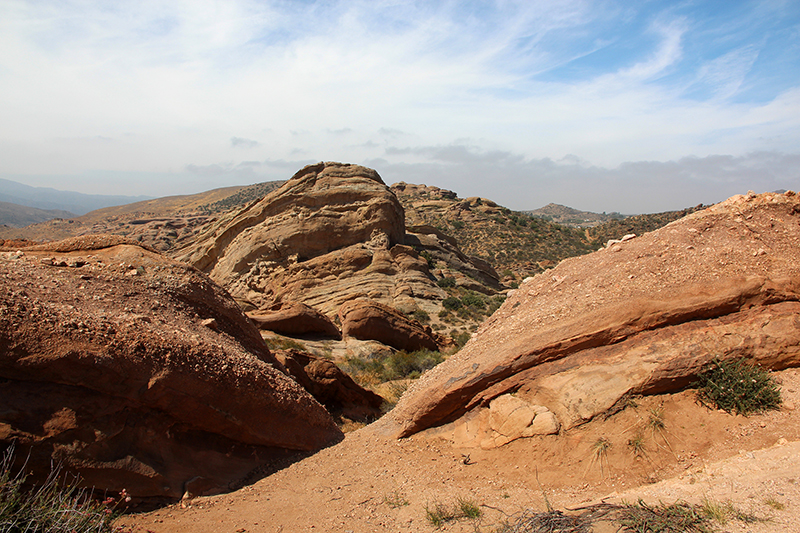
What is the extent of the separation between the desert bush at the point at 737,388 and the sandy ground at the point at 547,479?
121 mm

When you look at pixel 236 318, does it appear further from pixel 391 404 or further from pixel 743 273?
pixel 743 273

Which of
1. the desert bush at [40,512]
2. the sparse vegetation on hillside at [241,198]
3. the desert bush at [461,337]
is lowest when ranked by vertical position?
the desert bush at [461,337]

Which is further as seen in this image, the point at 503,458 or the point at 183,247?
the point at 183,247

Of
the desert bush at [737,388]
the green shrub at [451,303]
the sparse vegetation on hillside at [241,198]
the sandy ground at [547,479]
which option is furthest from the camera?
the sparse vegetation on hillside at [241,198]

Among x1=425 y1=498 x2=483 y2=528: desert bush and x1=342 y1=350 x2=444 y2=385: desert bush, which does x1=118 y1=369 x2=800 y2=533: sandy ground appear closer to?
x1=425 y1=498 x2=483 y2=528: desert bush

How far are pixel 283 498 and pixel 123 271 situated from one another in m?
4.55

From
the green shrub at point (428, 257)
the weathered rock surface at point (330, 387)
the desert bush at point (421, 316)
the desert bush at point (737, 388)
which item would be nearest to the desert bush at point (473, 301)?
the desert bush at point (421, 316)

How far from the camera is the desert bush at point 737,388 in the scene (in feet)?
16.6

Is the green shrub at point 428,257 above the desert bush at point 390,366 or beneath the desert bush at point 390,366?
above

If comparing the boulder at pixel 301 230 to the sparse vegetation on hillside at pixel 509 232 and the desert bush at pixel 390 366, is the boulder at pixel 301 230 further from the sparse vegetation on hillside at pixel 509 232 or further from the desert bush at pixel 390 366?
the sparse vegetation on hillside at pixel 509 232

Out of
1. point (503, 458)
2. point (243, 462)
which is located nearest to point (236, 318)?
point (243, 462)

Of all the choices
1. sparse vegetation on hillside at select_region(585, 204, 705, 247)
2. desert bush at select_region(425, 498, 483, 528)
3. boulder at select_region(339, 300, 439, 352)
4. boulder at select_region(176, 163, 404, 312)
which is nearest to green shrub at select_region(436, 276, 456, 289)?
boulder at select_region(176, 163, 404, 312)

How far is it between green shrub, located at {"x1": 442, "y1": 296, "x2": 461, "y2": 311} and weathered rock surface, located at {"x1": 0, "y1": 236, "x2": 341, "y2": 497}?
54.5ft

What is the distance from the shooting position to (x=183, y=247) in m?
29.9
